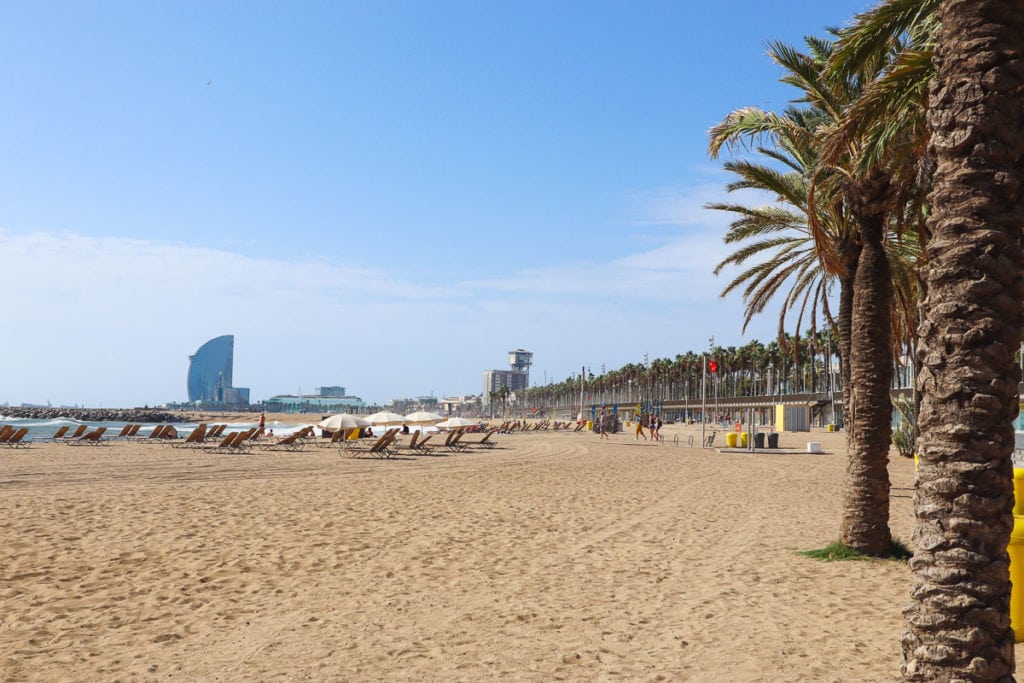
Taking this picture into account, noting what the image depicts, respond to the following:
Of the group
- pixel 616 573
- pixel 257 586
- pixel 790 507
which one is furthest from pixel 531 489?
pixel 257 586

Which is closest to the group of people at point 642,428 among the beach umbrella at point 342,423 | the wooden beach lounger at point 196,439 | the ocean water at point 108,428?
the beach umbrella at point 342,423

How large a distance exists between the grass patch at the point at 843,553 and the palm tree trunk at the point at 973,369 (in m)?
4.91

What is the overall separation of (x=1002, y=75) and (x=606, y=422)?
47.0 metres

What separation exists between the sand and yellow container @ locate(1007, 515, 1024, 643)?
91 cm

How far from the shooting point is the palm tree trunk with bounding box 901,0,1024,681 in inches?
135

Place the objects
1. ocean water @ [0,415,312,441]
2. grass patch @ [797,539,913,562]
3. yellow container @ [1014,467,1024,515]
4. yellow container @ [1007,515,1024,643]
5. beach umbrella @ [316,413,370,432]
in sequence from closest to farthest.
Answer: yellow container @ [1007,515,1024,643], yellow container @ [1014,467,1024,515], grass patch @ [797,539,913,562], beach umbrella @ [316,413,370,432], ocean water @ [0,415,312,441]

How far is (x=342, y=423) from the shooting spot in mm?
30844

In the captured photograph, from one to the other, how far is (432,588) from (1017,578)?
469cm

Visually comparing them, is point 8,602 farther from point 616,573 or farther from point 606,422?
point 606,422

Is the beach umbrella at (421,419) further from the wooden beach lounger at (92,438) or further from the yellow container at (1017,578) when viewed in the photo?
the yellow container at (1017,578)

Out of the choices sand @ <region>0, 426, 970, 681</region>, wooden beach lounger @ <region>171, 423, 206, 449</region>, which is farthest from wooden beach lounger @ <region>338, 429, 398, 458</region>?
sand @ <region>0, 426, 970, 681</region>

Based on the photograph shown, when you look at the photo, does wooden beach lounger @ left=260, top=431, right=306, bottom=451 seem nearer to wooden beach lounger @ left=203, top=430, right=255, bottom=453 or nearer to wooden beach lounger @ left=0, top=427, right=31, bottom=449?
wooden beach lounger @ left=203, top=430, right=255, bottom=453

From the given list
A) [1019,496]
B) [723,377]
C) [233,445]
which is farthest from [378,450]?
[723,377]

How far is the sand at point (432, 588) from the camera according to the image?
16.4 feet
